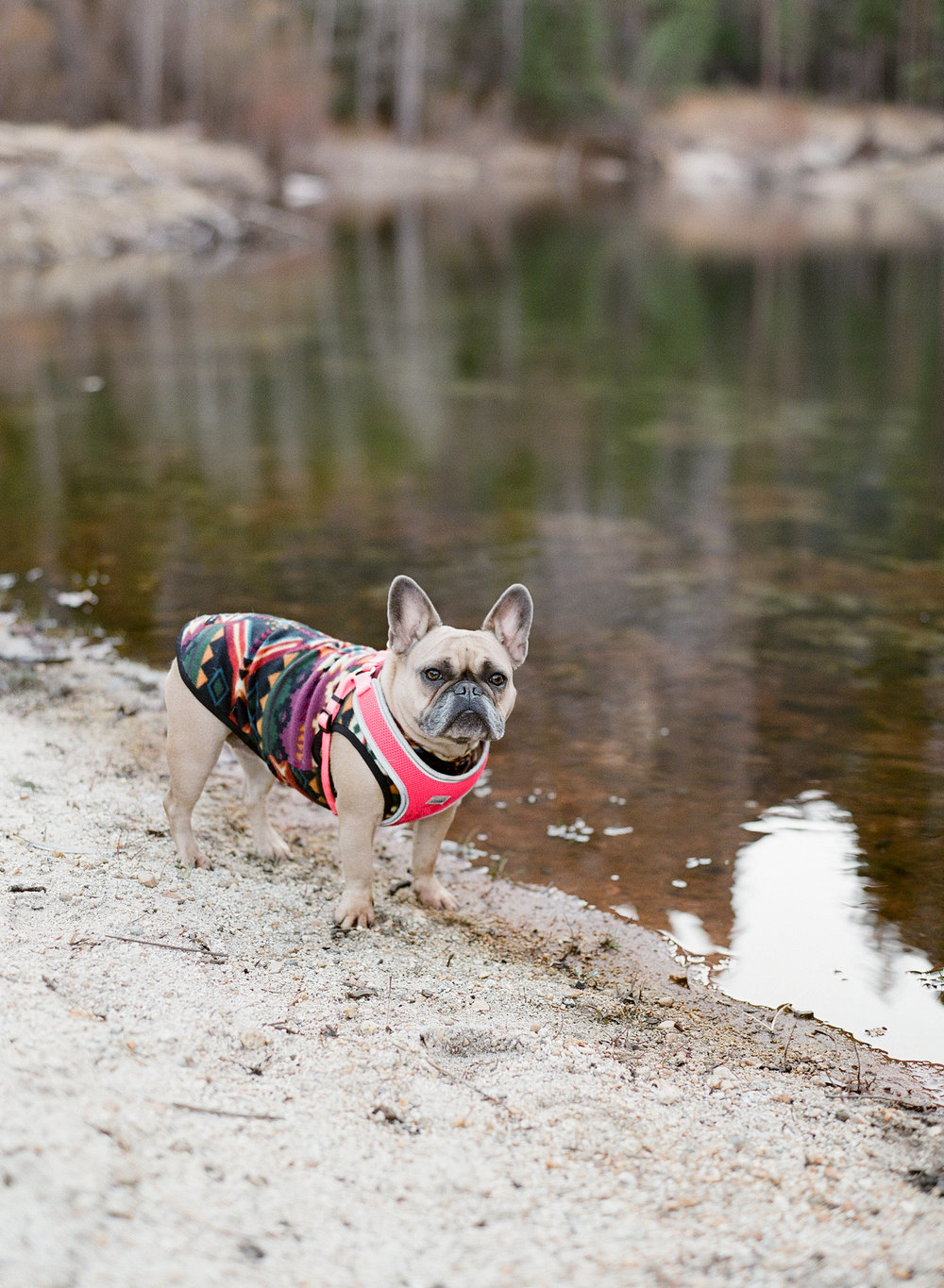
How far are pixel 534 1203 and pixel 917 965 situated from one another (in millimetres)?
2369

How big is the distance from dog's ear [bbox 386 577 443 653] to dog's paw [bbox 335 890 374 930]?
0.93 metres

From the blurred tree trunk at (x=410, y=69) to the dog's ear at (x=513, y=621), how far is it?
67783mm

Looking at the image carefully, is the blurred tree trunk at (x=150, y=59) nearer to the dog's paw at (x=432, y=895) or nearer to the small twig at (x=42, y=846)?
the small twig at (x=42, y=846)

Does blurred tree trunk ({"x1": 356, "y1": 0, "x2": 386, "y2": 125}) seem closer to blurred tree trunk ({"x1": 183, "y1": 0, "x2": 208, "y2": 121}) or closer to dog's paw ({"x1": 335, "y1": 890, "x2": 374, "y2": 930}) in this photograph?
blurred tree trunk ({"x1": 183, "y1": 0, "x2": 208, "y2": 121})

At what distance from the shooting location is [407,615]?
448 cm

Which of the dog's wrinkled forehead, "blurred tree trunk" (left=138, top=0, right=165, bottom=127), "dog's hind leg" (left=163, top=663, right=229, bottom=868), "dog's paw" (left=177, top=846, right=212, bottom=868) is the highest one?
"blurred tree trunk" (left=138, top=0, right=165, bottom=127)

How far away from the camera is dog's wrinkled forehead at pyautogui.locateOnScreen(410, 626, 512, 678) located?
14.2ft

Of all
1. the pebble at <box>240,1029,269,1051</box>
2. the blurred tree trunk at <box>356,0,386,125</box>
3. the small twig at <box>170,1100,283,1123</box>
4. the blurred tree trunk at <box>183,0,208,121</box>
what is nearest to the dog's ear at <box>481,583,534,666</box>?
the pebble at <box>240,1029,269,1051</box>

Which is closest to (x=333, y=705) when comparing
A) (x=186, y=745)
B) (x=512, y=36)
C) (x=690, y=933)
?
(x=186, y=745)

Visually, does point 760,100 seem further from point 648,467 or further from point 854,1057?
point 854,1057

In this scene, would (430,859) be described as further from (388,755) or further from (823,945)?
(823,945)

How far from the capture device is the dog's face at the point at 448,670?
4.21 m

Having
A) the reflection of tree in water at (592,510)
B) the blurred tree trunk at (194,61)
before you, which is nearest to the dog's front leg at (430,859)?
the reflection of tree in water at (592,510)

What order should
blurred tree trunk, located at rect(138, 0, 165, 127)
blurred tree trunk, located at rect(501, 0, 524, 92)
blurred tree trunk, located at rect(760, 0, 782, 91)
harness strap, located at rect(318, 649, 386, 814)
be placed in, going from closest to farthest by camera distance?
harness strap, located at rect(318, 649, 386, 814) → blurred tree trunk, located at rect(138, 0, 165, 127) → blurred tree trunk, located at rect(501, 0, 524, 92) → blurred tree trunk, located at rect(760, 0, 782, 91)
